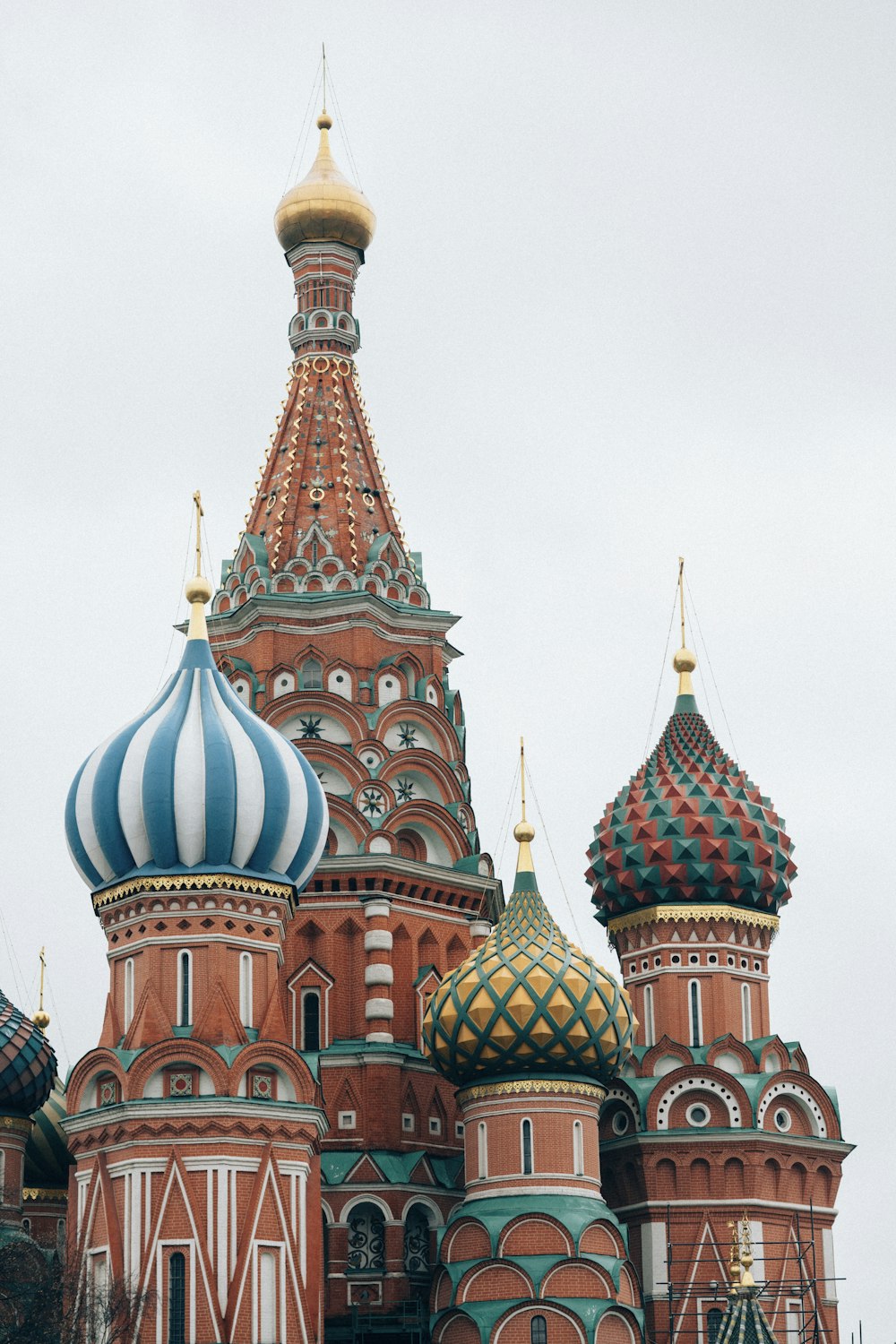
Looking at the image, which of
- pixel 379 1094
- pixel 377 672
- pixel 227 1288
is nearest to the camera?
pixel 227 1288

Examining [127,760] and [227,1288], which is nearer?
[227,1288]

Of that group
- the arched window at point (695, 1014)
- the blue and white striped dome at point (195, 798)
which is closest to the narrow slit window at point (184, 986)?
the blue and white striped dome at point (195, 798)

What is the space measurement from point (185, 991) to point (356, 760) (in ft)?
19.9

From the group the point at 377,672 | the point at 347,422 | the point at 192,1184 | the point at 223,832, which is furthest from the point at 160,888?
the point at 347,422

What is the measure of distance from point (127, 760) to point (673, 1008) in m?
9.56

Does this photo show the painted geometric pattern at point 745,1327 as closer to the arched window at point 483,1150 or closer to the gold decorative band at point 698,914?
the arched window at point 483,1150

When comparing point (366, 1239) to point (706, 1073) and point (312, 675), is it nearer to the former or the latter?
point (706, 1073)

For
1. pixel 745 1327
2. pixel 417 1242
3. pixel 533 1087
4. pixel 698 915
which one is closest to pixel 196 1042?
pixel 533 1087

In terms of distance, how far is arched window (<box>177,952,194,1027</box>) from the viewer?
36594mm

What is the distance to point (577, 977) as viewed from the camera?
38031mm

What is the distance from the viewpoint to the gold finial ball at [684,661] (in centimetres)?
4516

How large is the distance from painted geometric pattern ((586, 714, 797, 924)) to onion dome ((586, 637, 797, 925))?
0.04 ft

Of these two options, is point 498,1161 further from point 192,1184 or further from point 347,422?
point 347,422

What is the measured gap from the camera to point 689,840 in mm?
42344
